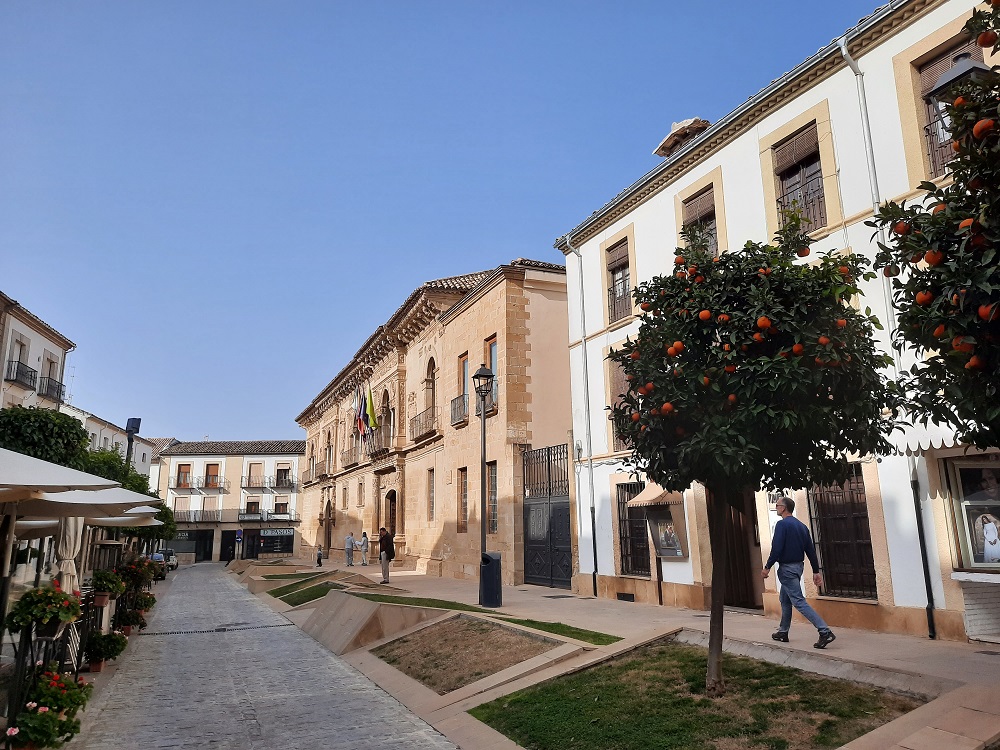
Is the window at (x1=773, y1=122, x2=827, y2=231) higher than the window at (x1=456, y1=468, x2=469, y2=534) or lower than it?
higher

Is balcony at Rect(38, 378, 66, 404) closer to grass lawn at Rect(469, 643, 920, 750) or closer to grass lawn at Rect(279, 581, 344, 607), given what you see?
grass lawn at Rect(279, 581, 344, 607)

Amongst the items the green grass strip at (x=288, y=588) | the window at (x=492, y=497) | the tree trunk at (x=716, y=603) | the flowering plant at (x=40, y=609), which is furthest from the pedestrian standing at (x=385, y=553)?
the tree trunk at (x=716, y=603)

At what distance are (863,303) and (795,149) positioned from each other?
9.70 ft

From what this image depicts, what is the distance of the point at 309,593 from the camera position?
18016 mm

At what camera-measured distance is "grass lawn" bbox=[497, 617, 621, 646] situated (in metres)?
→ 8.40

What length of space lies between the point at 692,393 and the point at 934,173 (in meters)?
5.94

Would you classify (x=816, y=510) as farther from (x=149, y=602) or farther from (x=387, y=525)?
(x=387, y=525)

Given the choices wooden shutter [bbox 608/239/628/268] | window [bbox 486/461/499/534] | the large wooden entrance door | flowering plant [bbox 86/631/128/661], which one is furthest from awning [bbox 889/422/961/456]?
window [bbox 486/461/499/534]

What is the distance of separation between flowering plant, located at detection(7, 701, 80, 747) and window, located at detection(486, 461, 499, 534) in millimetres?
14171

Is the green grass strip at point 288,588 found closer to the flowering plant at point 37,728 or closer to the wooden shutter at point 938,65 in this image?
the flowering plant at point 37,728

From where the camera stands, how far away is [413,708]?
7.27 m

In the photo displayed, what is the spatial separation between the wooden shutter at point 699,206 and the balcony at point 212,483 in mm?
58231

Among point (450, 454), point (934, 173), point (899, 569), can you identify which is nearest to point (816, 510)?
point (899, 569)

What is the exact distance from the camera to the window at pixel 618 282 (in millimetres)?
15250
